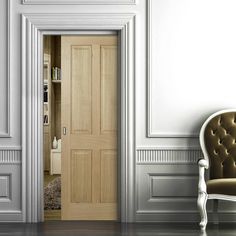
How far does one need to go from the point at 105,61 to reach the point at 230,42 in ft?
3.93

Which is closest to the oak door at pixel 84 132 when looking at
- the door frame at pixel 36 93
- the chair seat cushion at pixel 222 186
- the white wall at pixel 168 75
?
the door frame at pixel 36 93

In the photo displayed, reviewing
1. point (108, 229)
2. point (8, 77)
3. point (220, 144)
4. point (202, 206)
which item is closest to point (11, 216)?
point (108, 229)

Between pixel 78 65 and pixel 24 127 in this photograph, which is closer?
pixel 24 127

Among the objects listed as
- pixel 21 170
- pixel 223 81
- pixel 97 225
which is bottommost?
pixel 97 225

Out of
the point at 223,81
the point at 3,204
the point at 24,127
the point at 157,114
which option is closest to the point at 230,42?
the point at 223,81

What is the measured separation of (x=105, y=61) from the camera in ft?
17.3

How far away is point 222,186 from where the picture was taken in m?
4.49

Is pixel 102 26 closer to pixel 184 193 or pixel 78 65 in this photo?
pixel 78 65

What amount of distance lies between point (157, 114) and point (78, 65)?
0.95 meters

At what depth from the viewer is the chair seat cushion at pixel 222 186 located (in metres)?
4.45

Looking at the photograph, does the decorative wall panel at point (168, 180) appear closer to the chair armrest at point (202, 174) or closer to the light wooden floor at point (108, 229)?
the light wooden floor at point (108, 229)

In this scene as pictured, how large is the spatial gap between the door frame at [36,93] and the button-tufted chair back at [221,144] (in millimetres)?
708

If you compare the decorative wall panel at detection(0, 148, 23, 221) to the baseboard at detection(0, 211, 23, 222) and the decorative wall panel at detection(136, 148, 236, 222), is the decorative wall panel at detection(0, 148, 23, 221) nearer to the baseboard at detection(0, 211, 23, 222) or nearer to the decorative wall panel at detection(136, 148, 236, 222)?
the baseboard at detection(0, 211, 23, 222)

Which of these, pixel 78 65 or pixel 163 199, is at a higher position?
pixel 78 65
